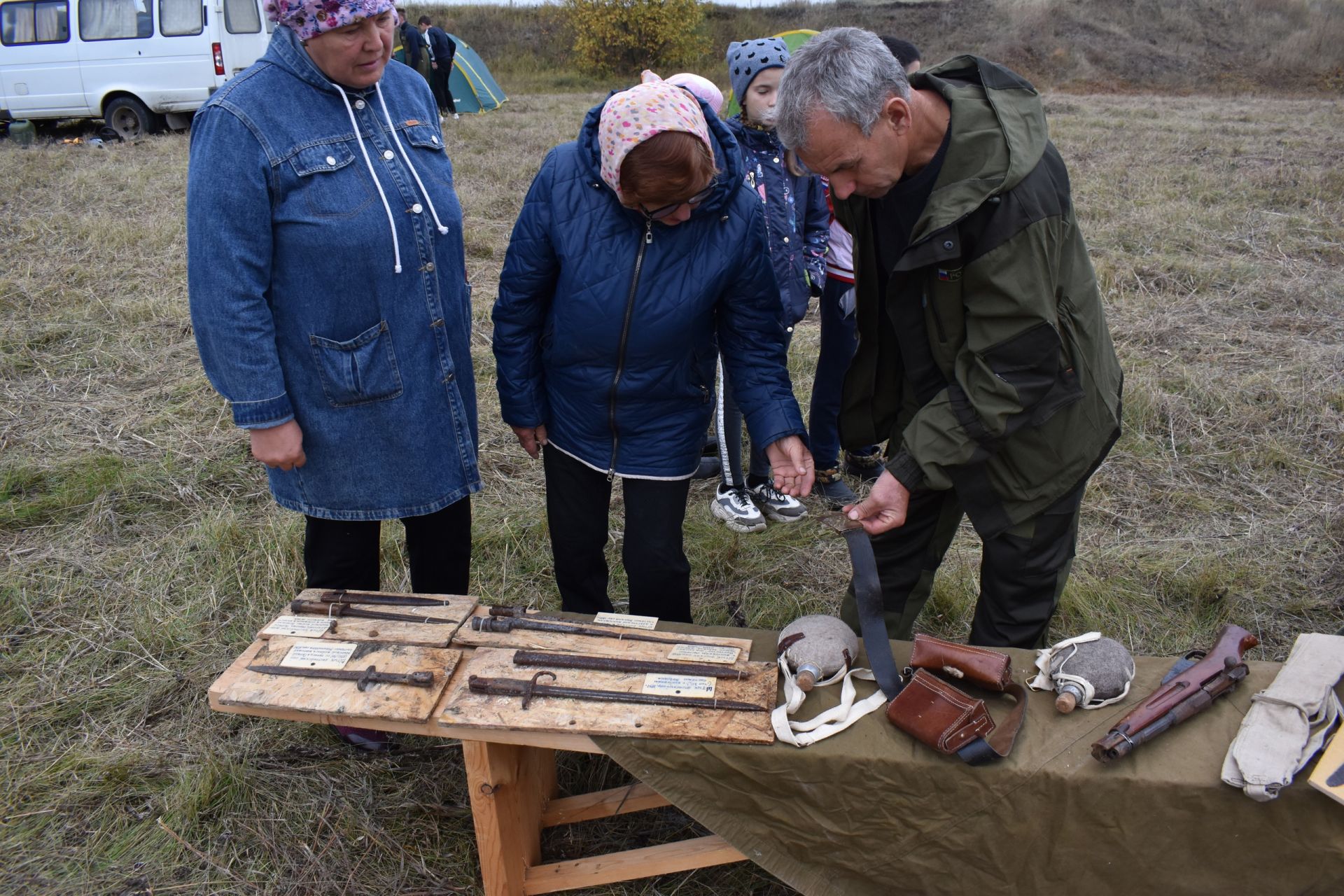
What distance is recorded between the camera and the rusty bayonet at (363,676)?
2.00m

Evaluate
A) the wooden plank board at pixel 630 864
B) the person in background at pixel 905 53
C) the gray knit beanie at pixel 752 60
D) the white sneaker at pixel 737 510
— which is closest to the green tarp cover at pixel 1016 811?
the wooden plank board at pixel 630 864

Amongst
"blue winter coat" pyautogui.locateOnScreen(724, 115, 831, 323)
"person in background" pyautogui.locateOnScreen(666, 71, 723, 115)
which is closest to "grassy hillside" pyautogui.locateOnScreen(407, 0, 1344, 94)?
"blue winter coat" pyautogui.locateOnScreen(724, 115, 831, 323)

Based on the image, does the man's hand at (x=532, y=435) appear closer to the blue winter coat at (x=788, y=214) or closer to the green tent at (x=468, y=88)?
the blue winter coat at (x=788, y=214)

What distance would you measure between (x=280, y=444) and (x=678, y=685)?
1.05 metres

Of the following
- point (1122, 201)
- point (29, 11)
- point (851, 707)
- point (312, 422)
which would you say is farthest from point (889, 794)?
point (29, 11)

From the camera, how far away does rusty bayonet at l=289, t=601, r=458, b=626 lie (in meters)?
2.24

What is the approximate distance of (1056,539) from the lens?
217 centimetres

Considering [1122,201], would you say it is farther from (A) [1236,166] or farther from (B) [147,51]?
(B) [147,51]

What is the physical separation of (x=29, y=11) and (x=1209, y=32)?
26.4m

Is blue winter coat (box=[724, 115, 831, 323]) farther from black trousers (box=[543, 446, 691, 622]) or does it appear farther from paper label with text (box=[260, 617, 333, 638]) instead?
paper label with text (box=[260, 617, 333, 638])

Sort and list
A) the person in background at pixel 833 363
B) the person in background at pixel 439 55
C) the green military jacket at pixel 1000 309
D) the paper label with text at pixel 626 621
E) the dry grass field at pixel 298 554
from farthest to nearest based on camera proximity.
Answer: the person in background at pixel 439 55
the person in background at pixel 833 363
the dry grass field at pixel 298 554
the paper label with text at pixel 626 621
the green military jacket at pixel 1000 309

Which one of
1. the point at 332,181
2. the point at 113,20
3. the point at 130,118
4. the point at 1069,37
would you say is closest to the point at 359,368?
the point at 332,181

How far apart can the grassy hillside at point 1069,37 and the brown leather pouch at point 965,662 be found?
20.2 metres

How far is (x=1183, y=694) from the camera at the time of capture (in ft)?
5.96
